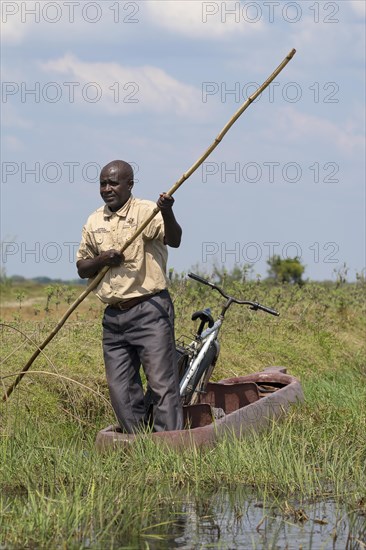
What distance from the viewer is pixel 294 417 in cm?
921

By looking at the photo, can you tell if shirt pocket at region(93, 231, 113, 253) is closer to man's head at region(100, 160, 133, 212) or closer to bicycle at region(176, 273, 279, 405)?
man's head at region(100, 160, 133, 212)

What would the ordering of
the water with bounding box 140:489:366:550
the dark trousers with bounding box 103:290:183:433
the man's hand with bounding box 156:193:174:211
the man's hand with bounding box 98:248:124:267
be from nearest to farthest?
the water with bounding box 140:489:366:550 → the man's hand with bounding box 156:193:174:211 → the man's hand with bounding box 98:248:124:267 → the dark trousers with bounding box 103:290:183:433

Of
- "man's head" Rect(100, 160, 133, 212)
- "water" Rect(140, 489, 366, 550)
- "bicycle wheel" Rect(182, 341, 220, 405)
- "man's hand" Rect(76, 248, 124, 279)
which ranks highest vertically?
"man's head" Rect(100, 160, 133, 212)

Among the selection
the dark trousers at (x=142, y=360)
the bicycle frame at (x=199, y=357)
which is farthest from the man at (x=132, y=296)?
the bicycle frame at (x=199, y=357)

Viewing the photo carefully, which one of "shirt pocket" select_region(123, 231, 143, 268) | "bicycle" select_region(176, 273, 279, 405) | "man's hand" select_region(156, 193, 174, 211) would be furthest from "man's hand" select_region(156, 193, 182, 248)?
"bicycle" select_region(176, 273, 279, 405)

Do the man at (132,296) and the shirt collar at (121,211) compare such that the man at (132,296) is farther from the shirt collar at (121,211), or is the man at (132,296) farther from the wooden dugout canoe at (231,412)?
the wooden dugout canoe at (231,412)

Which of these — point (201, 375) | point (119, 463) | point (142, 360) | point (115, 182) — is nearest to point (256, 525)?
point (119, 463)

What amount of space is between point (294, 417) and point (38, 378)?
8.75ft

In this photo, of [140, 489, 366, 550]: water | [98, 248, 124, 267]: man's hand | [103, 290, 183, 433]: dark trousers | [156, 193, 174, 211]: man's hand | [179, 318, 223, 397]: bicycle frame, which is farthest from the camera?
[179, 318, 223, 397]: bicycle frame

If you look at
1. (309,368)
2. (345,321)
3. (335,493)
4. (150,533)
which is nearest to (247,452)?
(335,493)

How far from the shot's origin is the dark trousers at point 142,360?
8.26 meters

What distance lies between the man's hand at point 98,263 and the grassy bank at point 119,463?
Answer: 2.44 feet

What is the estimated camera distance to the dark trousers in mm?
8258

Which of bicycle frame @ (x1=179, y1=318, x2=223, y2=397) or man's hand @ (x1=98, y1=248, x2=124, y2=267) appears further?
bicycle frame @ (x1=179, y1=318, x2=223, y2=397)
